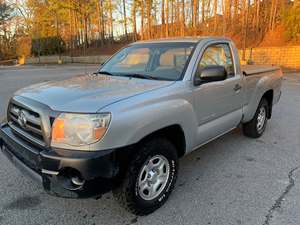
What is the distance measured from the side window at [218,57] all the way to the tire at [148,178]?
115cm

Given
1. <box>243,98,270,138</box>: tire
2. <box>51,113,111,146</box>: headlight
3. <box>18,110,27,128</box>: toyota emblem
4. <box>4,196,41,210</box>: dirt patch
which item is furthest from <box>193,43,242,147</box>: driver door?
<box>4,196,41,210</box>: dirt patch

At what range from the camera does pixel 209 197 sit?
3.08 meters

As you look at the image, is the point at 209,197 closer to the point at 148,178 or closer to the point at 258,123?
the point at 148,178

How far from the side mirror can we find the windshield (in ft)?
0.70

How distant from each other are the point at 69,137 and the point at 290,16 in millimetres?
19210

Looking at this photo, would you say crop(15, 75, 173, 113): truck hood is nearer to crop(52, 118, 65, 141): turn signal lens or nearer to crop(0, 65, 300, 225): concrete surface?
crop(52, 118, 65, 141): turn signal lens

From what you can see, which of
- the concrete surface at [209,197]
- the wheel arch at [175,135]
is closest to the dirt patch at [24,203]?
the concrete surface at [209,197]

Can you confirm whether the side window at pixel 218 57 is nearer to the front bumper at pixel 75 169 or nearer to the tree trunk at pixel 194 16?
the front bumper at pixel 75 169

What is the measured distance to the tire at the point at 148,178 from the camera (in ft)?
8.26

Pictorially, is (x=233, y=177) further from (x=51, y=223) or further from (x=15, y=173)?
(x=15, y=173)

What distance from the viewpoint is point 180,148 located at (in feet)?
10.2

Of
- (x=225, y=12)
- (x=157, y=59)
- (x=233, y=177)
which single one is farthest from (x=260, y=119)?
(x=225, y=12)

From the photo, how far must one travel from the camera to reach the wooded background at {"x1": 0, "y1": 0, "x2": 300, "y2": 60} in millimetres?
20516

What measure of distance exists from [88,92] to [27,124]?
65 cm
